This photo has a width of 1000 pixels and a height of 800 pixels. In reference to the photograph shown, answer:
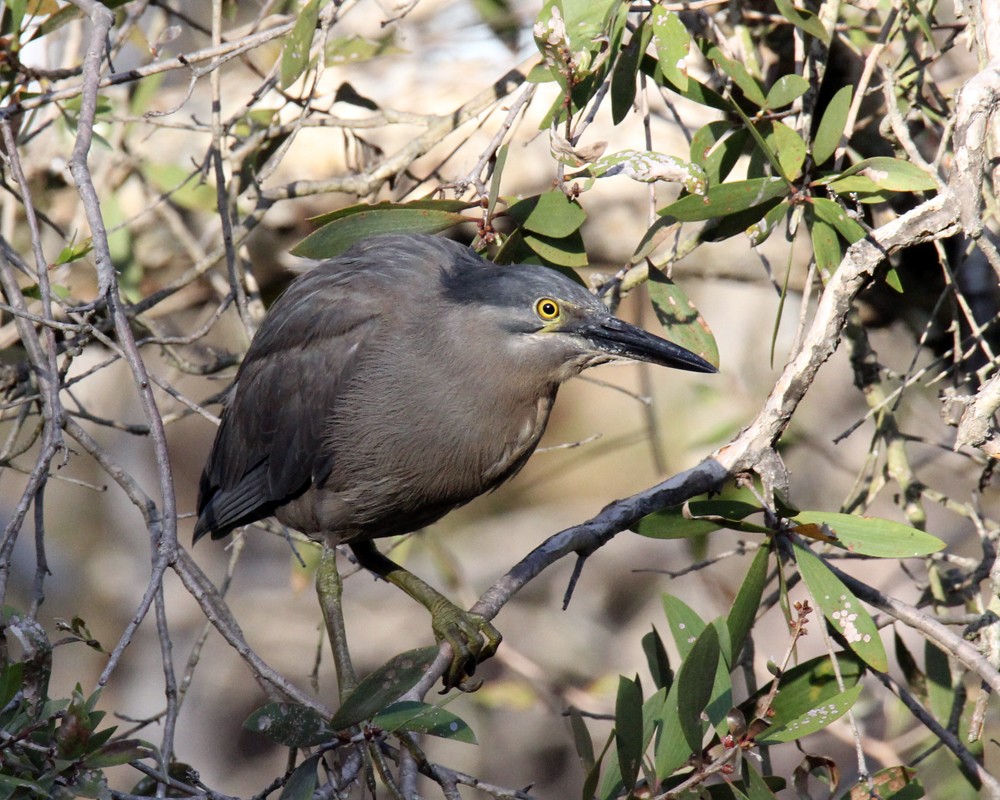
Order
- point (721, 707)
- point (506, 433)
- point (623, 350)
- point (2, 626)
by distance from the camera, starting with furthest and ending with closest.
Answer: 1. point (506, 433)
2. point (623, 350)
3. point (721, 707)
4. point (2, 626)

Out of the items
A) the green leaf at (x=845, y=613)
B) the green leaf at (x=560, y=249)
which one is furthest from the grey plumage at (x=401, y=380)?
the green leaf at (x=845, y=613)

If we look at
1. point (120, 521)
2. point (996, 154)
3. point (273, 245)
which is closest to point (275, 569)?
point (120, 521)

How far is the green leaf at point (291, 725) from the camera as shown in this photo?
207cm

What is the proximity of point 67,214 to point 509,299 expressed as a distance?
2825 millimetres

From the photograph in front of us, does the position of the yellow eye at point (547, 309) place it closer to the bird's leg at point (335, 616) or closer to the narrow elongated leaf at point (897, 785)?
the bird's leg at point (335, 616)

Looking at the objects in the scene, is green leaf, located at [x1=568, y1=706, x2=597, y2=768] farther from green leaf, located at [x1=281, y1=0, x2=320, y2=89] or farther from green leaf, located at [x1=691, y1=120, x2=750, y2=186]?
green leaf, located at [x1=281, y1=0, x2=320, y2=89]

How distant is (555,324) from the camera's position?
2953 millimetres

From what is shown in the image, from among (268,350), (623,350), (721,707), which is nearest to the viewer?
(721,707)

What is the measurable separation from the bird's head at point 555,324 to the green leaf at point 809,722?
0.90 meters

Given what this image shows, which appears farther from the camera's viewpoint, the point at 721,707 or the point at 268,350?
the point at 268,350

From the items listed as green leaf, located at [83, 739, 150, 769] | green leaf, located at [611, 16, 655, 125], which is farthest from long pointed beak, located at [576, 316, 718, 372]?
green leaf, located at [83, 739, 150, 769]

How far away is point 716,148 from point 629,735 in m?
1.62

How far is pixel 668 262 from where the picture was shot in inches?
124

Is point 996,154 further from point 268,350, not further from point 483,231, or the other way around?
point 268,350
